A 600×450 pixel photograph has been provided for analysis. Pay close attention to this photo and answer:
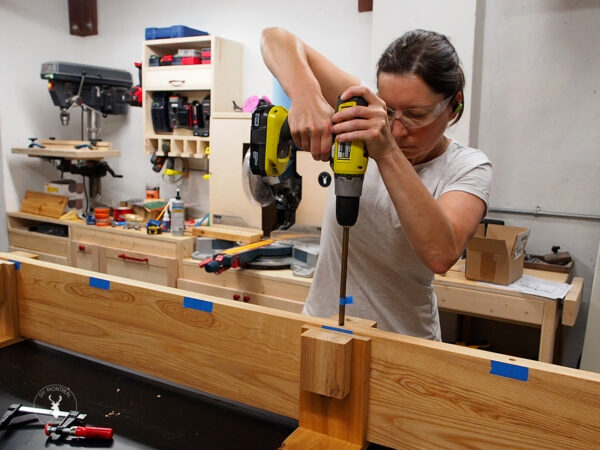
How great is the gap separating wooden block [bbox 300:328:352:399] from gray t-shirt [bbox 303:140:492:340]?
13.3 inches

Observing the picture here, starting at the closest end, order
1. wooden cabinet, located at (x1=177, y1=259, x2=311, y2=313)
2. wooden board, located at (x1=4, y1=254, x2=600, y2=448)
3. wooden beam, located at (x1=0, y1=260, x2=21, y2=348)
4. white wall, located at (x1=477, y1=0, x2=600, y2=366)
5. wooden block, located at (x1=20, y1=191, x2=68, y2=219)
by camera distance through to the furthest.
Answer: wooden board, located at (x1=4, y1=254, x2=600, y2=448)
wooden beam, located at (x1=0, y1=260, x2=21, y2=348)
wooden cabinet, located at (x1=177, y1=259, x2=311, y2=313)
white wall, located at (x1=477, y1=0, x2=600, y2=366)
wooden block, located at (x1=20, y1=191, x2=68, y2=219)

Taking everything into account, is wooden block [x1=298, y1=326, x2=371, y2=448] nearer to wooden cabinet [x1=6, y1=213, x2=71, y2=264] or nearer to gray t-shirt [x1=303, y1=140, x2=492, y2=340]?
gray t-shirt [x1=303, y1=140, x2=492, y2=340]

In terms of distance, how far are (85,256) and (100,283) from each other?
78.5 inches

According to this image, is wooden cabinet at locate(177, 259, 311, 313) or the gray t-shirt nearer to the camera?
the gray t-shirt

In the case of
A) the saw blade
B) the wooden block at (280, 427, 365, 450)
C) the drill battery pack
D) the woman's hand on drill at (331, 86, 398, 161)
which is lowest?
the wooden block at (280, 427, 365, 450)

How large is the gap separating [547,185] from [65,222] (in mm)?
2633

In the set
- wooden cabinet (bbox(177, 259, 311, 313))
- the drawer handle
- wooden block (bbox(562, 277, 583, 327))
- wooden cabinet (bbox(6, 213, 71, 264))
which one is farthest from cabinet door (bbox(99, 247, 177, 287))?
wooden block (bbox(562, 277, 583, 327))

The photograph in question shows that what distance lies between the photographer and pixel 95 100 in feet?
10.9

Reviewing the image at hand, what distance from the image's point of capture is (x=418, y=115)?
0.99 m

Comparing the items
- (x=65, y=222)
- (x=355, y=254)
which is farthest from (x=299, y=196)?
(x=65, y=222)

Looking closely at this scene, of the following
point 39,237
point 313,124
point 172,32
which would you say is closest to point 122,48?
point 172,32

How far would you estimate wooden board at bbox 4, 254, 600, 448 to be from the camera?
2.39 feet

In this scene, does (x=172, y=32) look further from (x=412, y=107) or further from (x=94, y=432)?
(x=94, y=432)

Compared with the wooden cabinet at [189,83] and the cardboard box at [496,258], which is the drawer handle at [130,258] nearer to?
the wooden cabinet at [189,83]
